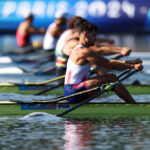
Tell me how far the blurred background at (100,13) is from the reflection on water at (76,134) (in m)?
27.7

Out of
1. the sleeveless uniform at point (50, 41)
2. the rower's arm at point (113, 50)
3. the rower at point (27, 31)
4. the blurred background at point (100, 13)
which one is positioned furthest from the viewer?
the blurred background at point (100, 13)

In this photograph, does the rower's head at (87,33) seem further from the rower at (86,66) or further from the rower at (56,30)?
the rower at (56,30)

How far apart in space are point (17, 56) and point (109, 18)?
49.2ft

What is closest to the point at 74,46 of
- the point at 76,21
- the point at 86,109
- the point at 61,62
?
the point at 76,21

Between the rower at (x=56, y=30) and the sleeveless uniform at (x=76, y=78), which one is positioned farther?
the rower at (x=56, y=30)

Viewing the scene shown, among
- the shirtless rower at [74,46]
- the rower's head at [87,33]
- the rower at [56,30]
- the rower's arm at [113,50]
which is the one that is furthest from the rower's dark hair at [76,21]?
the rower at [56,30]

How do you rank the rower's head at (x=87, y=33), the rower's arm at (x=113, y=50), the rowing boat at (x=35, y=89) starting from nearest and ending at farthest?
the rower's head at (x=87, y=33) → the rower's arm at (x=113, y=50) → the rowing boat at (x=35, y=89)

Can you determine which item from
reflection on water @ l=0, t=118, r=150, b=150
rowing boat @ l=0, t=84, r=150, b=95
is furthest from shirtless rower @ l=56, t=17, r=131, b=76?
reflection on water @ l=0, t=118, r=150, b=150

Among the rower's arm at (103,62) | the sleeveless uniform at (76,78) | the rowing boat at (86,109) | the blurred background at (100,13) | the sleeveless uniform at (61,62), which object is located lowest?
the rowing boat at (86,109)

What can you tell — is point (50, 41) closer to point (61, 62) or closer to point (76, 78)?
point (61, 62)

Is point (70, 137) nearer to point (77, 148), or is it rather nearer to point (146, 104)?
point (77, 148)

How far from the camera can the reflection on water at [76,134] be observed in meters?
7.62

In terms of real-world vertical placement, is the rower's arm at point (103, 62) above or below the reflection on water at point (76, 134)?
above

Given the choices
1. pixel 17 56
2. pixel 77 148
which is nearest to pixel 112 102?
pixel 77 148
